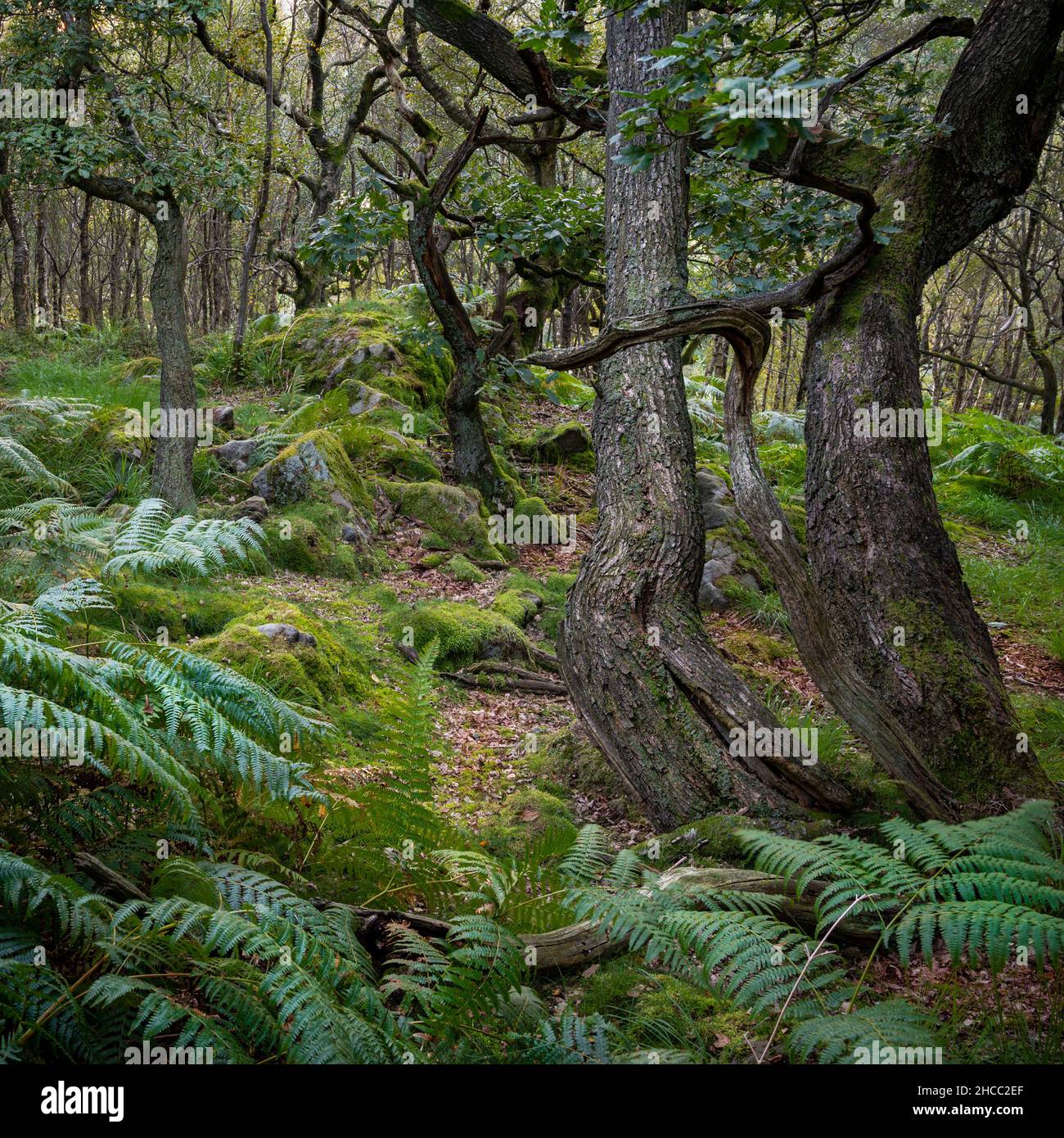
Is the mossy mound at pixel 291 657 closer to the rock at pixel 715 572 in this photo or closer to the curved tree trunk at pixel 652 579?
the curved tree trunk at pixel 652 579

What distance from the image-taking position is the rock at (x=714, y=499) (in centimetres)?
855

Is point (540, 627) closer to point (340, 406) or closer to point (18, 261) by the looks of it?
point (340, 406)

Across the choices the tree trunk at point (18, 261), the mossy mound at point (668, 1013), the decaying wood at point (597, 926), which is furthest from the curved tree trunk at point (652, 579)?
the tree trunk at point (18, 261)

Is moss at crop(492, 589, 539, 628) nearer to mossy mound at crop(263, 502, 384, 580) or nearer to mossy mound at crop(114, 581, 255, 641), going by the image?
mossy mound at crop(263, 502, 384, 580)

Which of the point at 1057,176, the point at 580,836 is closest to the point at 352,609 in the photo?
the point at 580,836

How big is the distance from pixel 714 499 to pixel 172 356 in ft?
18.7

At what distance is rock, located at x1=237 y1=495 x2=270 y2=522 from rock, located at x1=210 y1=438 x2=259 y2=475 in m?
1.25

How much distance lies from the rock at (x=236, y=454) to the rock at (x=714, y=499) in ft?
15.9

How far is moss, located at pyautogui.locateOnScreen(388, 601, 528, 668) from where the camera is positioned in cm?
637

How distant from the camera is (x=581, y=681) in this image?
443cm

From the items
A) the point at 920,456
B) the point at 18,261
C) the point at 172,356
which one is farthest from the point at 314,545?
the point at 18,261

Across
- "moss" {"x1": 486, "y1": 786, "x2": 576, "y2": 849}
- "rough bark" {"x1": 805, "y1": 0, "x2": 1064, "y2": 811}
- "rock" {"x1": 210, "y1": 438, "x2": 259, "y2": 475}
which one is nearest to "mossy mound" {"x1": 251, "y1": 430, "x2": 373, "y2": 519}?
"rock" {"x1": 210, "y1": 438, "x2": 259, "y2": 475}

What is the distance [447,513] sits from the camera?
881cm
